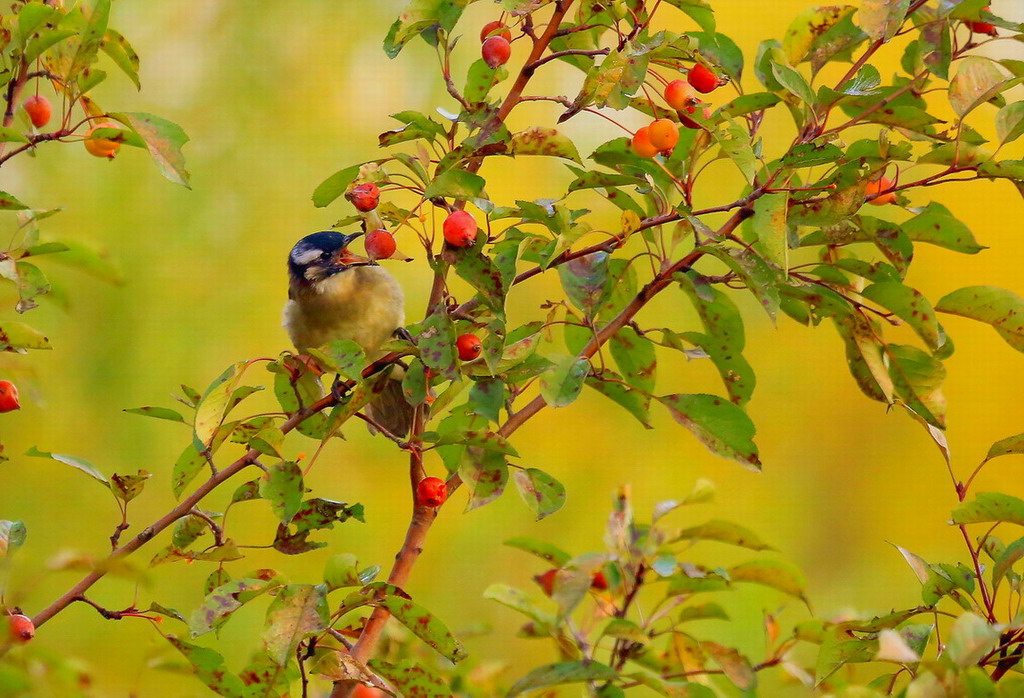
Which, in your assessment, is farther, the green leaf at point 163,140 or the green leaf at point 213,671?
the green leaf at point 163,140

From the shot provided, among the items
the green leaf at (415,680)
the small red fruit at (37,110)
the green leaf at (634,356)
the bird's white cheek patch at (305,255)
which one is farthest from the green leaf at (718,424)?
the bird's white cheek patch at (305,255)

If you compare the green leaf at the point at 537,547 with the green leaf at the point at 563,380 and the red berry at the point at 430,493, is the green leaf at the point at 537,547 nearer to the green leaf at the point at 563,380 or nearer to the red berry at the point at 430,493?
the red berry at the point at 430,493

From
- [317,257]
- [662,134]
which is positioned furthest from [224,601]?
[317,257]

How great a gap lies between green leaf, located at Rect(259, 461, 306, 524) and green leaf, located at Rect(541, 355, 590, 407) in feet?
0.81

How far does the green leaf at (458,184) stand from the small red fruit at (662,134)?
0.63ft

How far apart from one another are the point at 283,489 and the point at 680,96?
1.91 feet

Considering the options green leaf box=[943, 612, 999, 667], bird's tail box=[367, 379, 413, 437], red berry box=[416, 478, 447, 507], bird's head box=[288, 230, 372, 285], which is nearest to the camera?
green leaf box=[943, 612, 999, 667]

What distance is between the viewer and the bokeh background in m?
3.74

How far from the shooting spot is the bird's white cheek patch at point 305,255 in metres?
2.42

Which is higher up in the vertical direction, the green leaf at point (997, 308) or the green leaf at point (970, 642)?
the green leaf at point (997, 308)

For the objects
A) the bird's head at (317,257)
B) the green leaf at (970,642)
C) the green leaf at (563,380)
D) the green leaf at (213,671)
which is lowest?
the green leaf at (970,642)

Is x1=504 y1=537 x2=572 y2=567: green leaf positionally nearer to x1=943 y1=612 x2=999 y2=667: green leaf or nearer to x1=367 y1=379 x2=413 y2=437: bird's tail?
x1=943 y1=612 x2=999 y2=667: green leaf

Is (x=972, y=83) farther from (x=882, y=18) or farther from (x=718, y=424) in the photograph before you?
(x=718, y=424)

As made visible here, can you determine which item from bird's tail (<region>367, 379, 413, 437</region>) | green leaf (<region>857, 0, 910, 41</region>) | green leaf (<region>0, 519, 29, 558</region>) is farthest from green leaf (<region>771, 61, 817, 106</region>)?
bird's tail (<region>367, 379, 413, 437</region>)
